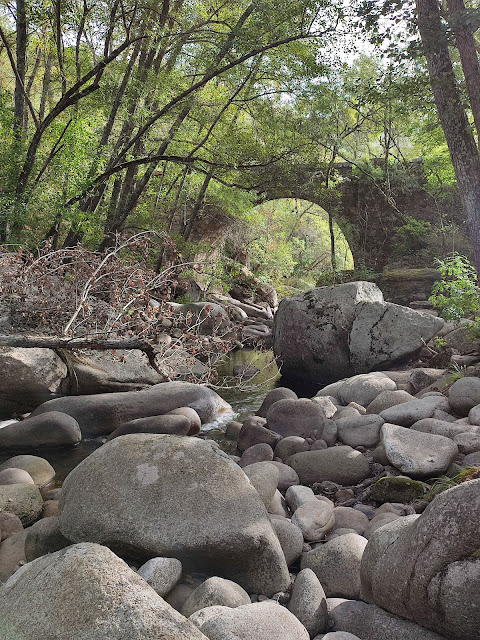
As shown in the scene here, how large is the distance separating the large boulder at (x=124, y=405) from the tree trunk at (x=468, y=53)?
4.69 meters

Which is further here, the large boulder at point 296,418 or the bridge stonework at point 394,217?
the bridge stonework at point 394,217

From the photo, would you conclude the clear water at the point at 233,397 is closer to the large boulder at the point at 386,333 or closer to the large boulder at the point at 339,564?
the large boulder at the point at 386,333

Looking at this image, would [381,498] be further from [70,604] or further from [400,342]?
[400,342]

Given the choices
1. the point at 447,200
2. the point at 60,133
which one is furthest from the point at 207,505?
the point at 447,200

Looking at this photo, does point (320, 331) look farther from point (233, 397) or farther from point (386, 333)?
point (233, 397)

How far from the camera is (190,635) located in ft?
5.57

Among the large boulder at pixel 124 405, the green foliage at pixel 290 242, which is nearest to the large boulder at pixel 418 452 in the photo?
the large boulder at pixel 124 405

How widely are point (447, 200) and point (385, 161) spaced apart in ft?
8.99

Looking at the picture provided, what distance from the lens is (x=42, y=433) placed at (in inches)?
214

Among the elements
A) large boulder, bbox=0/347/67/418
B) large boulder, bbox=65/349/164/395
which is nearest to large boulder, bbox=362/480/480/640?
large boulder, bbox=65/349/164/395

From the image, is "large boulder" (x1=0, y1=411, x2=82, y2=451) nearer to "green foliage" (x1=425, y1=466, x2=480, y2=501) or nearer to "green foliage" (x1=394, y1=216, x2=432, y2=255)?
"green foliage" (x1=425, y1=466, x2=480, y2=501)

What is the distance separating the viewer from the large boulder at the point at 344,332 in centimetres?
842

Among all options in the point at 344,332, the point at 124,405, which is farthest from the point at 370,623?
the point at 344,332

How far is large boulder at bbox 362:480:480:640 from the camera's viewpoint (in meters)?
2.00
